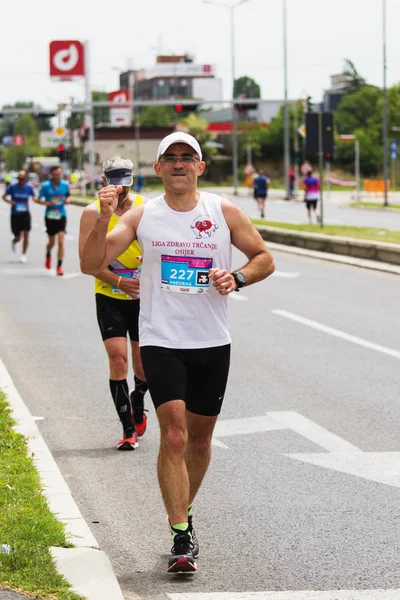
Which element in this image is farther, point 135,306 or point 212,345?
point 135,306

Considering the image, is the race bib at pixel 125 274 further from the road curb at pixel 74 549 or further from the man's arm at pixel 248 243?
the man's arm at pixel 248 243

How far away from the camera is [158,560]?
5.93 meters

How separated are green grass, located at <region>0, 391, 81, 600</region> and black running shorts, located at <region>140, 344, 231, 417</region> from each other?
2.46 ft

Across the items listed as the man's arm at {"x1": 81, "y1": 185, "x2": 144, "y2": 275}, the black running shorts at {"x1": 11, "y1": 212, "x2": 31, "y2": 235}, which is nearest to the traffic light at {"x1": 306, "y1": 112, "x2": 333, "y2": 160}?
the black running shorts at {"x1": 11, "y1": 212, "x2": 31, "y2": 235}

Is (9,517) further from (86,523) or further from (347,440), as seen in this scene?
(347,440)

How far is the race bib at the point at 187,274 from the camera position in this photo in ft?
19.0

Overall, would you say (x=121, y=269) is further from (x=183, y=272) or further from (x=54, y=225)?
(x=54, y=225)

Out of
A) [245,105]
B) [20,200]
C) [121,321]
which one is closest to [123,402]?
[121,321]

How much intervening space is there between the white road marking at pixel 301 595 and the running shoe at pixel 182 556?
0.80ft

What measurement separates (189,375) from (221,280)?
52 cm

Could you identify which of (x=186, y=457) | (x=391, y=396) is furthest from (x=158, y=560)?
(x=391, y=396)

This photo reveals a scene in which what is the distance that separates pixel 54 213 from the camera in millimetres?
22656

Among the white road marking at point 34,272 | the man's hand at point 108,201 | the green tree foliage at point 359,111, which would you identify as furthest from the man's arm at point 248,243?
the green tree foliage at point 359,111

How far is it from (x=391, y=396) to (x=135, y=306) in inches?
106
